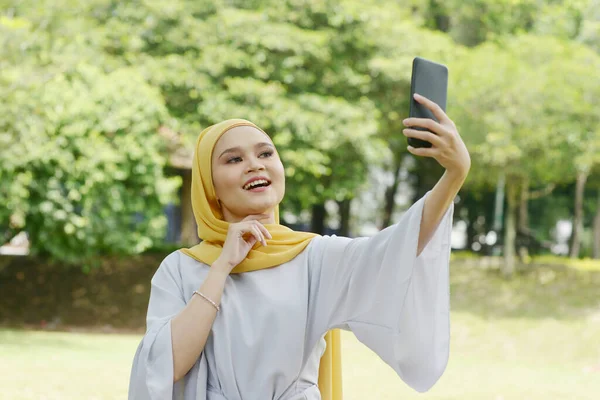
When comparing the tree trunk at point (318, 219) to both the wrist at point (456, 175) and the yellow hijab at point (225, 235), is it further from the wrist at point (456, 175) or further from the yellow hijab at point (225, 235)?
the wrist at point (456, 175)

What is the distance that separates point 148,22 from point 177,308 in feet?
47.3

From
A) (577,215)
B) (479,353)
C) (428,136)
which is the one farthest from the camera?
(577,215)

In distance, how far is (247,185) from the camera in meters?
2.63

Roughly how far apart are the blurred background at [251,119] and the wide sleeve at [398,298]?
8.19 m

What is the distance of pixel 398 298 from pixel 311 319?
0.30 meters

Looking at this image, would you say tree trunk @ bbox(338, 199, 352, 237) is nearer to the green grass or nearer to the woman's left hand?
the green grass

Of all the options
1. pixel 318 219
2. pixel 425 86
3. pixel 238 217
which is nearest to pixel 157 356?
pixel 238 217

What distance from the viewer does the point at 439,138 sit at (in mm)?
2115

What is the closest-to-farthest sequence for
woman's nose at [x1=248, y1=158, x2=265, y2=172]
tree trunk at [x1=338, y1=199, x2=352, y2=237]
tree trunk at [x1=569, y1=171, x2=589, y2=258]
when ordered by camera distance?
woman's nose at [x1=248, y1=158, x2=265, y2=172], tree trunk at [x1=569, y1=171, x2=589, y2=258], tree trunk at [x1=338, y1=199, x2=352, y2=237]

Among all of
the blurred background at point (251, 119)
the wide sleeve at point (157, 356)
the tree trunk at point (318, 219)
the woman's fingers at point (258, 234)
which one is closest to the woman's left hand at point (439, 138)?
the woman's fingers at point (258, 234)

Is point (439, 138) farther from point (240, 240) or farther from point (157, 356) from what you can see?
point (157, 356)

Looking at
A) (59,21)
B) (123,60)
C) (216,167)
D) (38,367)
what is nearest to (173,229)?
(123,60)

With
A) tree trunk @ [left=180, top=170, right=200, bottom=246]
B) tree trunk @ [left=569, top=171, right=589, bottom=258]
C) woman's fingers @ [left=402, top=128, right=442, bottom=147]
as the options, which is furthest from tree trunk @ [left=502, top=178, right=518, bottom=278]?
woman's fingers @ [left=402, top=128, right=442, bottom=147]

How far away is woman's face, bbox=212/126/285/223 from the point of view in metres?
2.62
